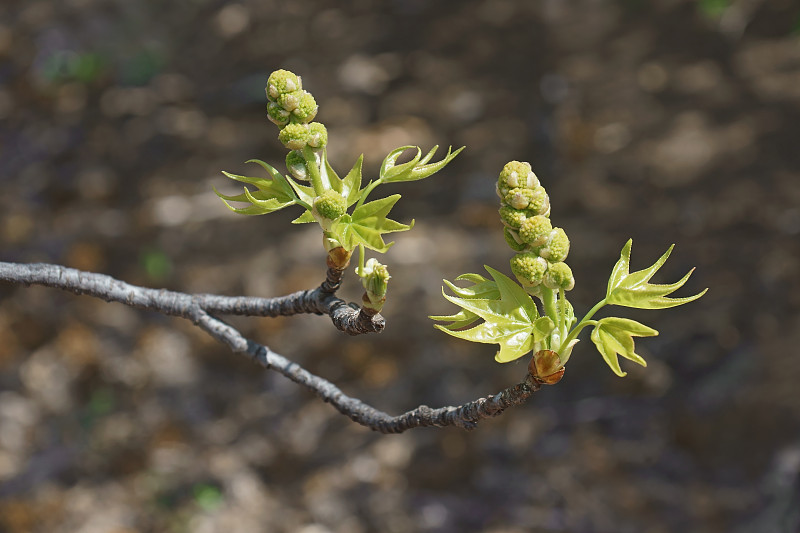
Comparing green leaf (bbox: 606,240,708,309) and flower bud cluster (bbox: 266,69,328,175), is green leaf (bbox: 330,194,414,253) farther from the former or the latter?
green leaf (bbox: 606,240,708,309)

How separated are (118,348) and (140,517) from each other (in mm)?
1200

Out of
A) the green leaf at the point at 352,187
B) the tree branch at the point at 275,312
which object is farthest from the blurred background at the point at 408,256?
the green leaf at the point at 352,187

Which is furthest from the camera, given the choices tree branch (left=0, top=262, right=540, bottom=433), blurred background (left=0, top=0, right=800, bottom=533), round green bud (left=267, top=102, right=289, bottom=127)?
blurred background (left=0, top=0, right=800, bottom=533)

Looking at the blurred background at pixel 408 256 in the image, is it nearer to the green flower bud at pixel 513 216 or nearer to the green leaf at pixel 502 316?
the green leaf at pixel 502 316

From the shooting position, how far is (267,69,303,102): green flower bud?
120 cm

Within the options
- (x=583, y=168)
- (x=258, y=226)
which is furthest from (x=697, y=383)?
(x=258, y=226)

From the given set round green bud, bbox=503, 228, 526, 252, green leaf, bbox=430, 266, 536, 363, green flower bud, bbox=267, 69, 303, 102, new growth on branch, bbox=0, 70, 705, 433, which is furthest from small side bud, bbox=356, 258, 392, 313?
green flower bud, bbox=267, 69, 303, 102

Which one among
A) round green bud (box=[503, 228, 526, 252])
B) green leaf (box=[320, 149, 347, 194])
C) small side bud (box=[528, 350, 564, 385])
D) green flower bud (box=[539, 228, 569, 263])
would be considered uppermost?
green leaf (box=[320, 149, 347, 194])

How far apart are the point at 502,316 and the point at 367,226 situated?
299 millimetres

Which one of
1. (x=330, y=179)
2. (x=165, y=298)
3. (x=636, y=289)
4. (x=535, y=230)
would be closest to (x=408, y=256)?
(x=165, y=298)

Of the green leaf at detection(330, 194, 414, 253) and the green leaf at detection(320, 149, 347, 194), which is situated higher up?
the green leaf at detection(320, 149, 347, 194)

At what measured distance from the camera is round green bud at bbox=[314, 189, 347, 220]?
4.14ft

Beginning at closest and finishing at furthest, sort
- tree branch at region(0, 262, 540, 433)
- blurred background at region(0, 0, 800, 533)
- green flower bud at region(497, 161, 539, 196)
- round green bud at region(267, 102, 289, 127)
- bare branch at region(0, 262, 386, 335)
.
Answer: green flower bud at region(497, 161, 539, 196)
round green bud at region(267, 102, 289, 127)
tree branch at region(0, 262, 540, 433)
bare branch at region(0, 262, 386, 335)
blurred background at region(0, 0, 800, 533)

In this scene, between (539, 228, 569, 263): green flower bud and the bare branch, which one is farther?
the bare branch
